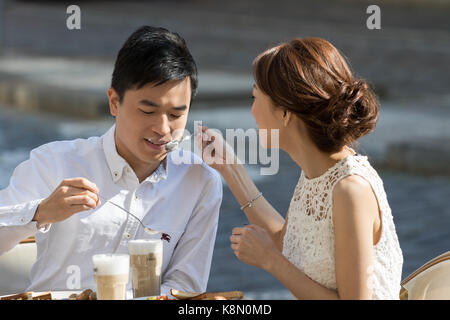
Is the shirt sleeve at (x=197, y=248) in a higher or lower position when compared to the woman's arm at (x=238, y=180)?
lower

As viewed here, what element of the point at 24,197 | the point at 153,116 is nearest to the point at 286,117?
the point at 153,116

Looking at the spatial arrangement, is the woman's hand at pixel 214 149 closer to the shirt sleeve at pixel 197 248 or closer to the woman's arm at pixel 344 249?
the shirt sleeve at pixel 197 248

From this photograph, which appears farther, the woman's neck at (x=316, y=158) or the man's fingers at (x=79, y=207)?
the woman's neck at (x=316, y=158)

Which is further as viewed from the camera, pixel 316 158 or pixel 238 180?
pixel 238 180

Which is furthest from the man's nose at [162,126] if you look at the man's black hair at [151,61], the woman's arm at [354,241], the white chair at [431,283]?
the white chair at [431,283]

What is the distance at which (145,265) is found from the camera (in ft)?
8.09

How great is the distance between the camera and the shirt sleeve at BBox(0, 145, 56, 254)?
8.70ft

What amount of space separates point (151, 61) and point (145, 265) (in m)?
0.80

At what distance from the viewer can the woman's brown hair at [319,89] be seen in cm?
246

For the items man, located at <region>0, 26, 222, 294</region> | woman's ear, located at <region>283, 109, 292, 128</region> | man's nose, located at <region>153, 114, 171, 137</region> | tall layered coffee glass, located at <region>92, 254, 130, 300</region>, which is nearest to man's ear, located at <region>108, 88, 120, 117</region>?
man, located at <region>0, 26, 222, 294</region>

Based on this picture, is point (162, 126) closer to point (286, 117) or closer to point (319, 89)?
point (286, 117)

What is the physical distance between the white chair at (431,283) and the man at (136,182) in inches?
30.5

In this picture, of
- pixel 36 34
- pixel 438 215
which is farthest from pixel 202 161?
pixel 36 34

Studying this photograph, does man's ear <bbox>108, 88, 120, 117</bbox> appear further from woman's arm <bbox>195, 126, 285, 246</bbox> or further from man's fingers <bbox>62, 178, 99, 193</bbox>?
man's fingers <bbox>62, 178, 99, 193</bbox>
